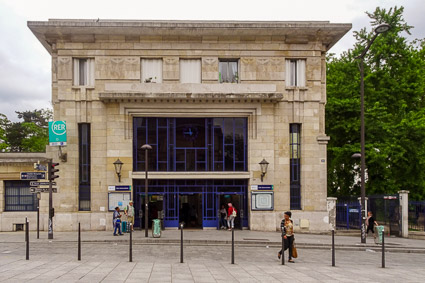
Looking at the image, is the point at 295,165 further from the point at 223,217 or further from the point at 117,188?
the point at 117,188

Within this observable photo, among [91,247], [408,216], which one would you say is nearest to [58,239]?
[91,247]

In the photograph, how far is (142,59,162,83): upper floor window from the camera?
85.0 feet

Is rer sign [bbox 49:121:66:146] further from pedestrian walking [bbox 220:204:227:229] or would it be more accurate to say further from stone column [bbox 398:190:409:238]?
stone column [bbox 398:190:409:238]

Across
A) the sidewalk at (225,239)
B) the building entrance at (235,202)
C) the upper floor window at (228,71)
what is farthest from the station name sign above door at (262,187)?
the upper floor window at (228,71)

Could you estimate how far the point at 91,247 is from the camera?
61.2 feet

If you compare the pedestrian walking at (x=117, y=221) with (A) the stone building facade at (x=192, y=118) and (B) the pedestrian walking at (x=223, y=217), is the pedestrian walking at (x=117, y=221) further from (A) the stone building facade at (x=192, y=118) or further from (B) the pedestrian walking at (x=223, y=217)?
(B) the pedestrian walking at (x=223, y=217)

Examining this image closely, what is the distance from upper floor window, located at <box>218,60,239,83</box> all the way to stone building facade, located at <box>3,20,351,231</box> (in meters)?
0.06

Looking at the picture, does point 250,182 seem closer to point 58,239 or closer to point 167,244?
point 167,244

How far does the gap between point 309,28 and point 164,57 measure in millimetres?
8124

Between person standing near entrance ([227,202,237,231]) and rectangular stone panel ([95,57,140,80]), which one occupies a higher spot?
rectangular stone panel ([95,57,140,80])

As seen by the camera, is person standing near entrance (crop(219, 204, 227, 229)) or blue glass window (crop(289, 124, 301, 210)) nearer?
person standing near entrance (crop(219, 204, 227, 229))

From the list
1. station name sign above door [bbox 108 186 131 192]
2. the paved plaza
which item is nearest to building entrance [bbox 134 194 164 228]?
station name sign above door [bbox 108 186 131 192]

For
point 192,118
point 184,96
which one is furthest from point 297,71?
point 184,96

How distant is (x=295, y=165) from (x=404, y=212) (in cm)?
626
